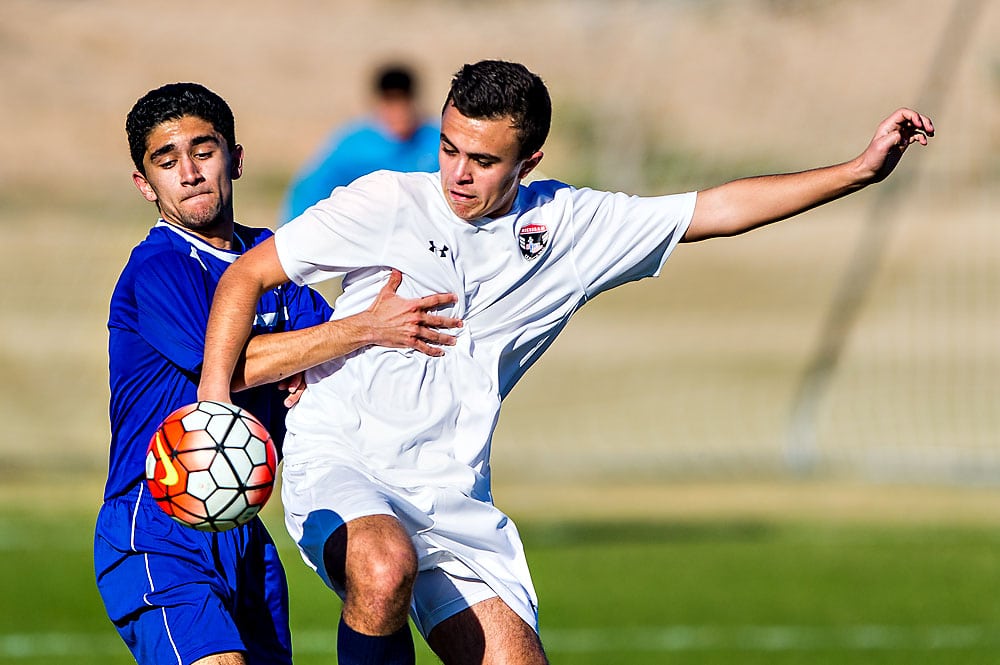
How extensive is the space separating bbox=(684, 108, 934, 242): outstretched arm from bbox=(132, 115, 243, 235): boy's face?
1.56 metres

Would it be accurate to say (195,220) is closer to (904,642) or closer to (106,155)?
(904,642)

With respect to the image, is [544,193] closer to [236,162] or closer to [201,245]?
[236,162]

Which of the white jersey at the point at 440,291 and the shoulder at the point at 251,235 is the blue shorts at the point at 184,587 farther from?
the shoulder at the point at 251,235

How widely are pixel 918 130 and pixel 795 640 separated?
17.2ft

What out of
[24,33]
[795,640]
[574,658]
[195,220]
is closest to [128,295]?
[195,220]

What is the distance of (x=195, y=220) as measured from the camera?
5336 millimetres

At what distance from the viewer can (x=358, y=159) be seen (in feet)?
37.7

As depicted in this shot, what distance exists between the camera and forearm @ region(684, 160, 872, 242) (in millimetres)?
5426

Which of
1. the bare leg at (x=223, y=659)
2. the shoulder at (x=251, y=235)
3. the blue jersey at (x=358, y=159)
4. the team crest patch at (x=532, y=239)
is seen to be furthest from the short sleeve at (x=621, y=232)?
the blue jersey at (x=358, y=159)

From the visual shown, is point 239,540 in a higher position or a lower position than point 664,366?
higher

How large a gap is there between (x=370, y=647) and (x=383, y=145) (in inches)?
283

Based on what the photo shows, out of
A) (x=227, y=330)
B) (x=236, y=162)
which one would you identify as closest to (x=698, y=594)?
(x=236, y=162)

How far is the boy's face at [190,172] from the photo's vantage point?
17.5ft

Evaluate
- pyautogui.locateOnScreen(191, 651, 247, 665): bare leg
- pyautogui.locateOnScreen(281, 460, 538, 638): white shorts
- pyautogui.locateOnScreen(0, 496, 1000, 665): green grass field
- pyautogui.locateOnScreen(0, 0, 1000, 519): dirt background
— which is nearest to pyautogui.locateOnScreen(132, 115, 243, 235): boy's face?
pyautogui.locateOnScreen(281, 460, 538, 638): white shorts
